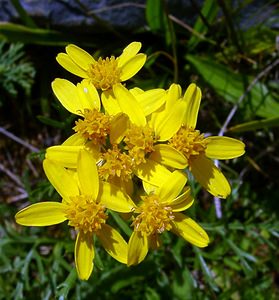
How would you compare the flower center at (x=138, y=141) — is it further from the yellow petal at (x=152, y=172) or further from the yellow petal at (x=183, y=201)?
the yellow petal at (x=183, y=201)

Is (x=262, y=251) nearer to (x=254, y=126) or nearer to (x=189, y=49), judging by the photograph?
(x=254, y=126)

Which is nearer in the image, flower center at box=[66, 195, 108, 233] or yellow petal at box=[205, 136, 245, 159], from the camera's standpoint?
flower center at box=[66, 195, 108, 233]

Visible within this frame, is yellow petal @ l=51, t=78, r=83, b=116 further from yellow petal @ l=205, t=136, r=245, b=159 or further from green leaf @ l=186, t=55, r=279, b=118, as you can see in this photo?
green leaf @ l=186, t=55, r=279, b=118

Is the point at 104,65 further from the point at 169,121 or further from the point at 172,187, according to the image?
the point at 172,187

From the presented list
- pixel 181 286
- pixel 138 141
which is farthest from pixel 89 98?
pixel 181 286

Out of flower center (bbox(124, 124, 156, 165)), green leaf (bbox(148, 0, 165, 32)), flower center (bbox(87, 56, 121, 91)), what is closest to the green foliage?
green leaf (bbox(148, 0, 165, 32))

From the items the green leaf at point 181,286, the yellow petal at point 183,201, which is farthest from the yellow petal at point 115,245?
the green leaf at point 181,286
